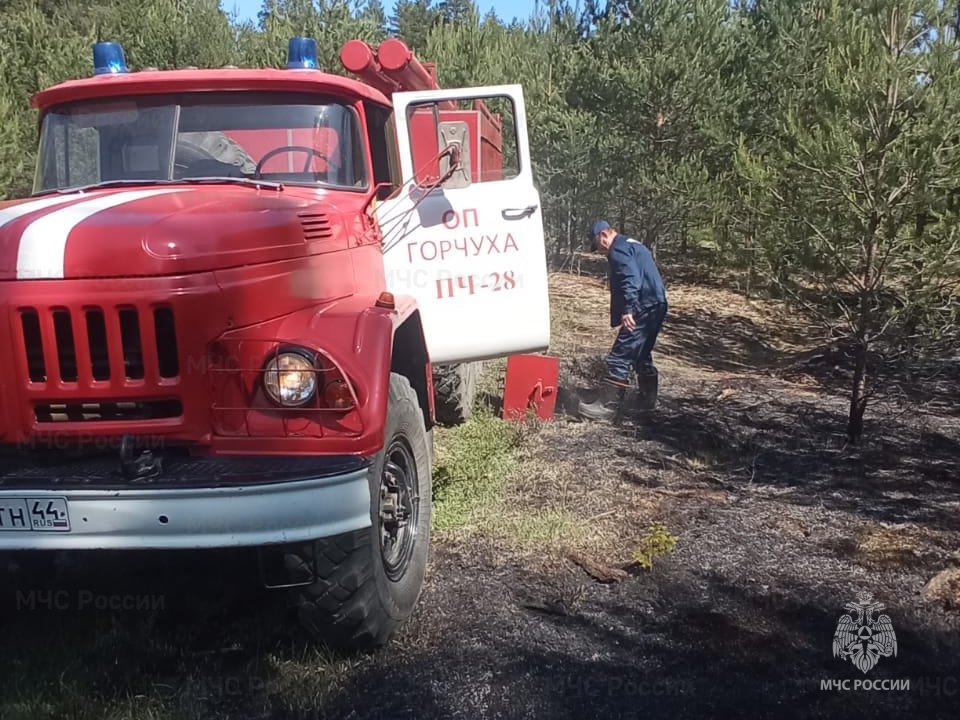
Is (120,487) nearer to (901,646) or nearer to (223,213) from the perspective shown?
(223,213)

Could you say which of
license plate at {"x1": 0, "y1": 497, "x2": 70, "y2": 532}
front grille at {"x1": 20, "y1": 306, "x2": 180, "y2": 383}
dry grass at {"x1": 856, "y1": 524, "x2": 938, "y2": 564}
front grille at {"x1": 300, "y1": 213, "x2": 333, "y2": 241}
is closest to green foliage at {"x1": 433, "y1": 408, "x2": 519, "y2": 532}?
front grille at {"x1": 300, "y1": 213, "x2": 333, "y2": 241}

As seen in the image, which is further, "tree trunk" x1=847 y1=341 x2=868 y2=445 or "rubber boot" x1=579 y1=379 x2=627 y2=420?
"rubber boot" x1=579 y1=379 x2=627 y2=420

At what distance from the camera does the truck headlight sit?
9.21 ft

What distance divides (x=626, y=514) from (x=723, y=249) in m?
5.65

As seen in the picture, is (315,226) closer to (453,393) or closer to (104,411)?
(104,411)

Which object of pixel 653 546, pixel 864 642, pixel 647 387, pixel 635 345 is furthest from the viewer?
pixel 647 387

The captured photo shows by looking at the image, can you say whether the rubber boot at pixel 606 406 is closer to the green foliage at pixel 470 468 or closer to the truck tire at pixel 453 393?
the green foliage at pixel 470 468

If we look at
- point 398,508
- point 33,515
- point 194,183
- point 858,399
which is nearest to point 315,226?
point 194,183

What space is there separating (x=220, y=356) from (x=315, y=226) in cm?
79

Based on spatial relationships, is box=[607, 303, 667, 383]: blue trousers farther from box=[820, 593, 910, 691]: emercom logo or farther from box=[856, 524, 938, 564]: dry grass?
box=[820, 593, 910, 691]: emercom logo

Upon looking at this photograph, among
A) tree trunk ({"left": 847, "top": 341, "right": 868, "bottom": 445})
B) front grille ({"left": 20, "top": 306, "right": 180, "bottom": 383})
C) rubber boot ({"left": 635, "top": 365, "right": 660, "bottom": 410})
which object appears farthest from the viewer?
rubber boot ({"left": 635, "top": 365, "right": 660, "bottom": 410})

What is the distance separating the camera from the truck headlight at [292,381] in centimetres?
281

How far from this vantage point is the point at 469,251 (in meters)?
4.62

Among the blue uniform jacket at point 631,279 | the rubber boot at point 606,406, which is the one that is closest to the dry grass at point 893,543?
the rubber boot at point 606,406
